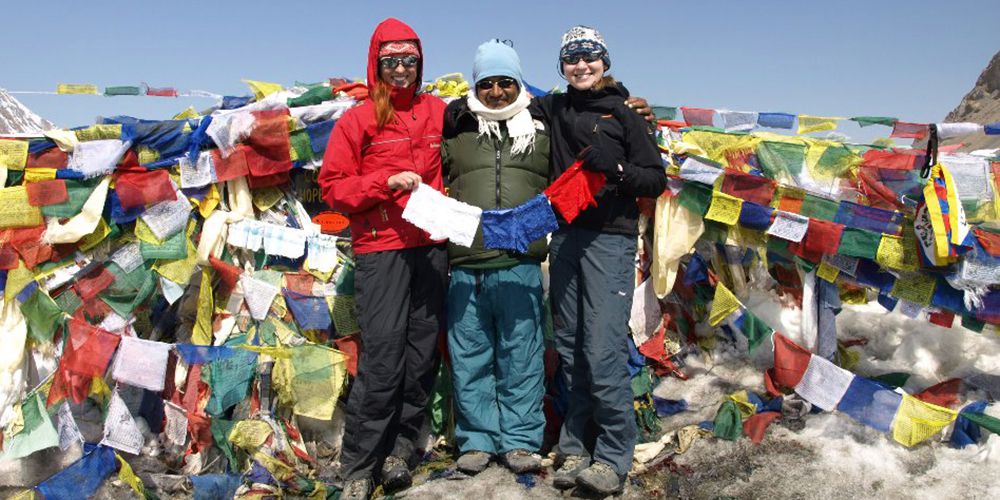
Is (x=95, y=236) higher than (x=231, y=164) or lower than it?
lower

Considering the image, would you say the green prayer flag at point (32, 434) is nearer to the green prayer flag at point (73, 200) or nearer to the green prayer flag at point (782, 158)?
the green prayer flag at point (73, 200)

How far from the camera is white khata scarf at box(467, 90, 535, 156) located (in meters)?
4.45

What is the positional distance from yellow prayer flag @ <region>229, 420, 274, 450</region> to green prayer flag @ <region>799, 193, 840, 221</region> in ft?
13.4

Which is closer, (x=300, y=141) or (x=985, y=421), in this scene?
(x=985, y=421)

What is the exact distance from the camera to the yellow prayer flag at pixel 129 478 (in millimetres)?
4770

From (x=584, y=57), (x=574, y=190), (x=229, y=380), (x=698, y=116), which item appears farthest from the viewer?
(x=698, y=116)

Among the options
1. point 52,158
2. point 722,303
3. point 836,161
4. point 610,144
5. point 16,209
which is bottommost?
point 722,303

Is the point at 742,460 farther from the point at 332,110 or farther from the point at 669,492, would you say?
the point at 332,110

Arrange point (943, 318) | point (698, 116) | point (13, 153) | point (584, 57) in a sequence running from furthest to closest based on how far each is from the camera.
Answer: point (698, 116), point (13, 153), point (943, 318), point (584, 57)

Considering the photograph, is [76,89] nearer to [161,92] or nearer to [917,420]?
[161,92]

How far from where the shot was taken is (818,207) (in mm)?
5035

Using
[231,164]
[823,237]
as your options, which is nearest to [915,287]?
[823,237]

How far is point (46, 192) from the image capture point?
4977 millimetres

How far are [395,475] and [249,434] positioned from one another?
3.74 ft
